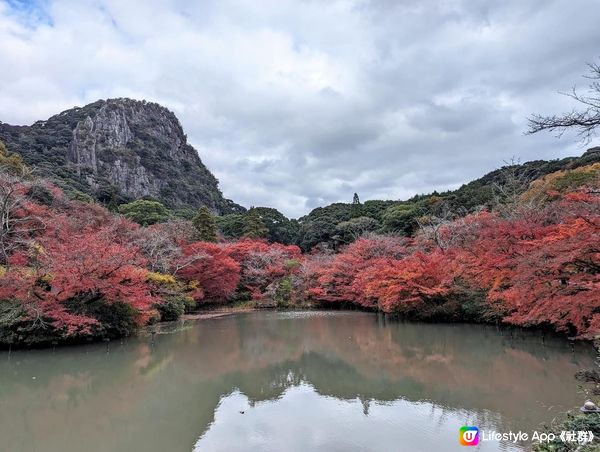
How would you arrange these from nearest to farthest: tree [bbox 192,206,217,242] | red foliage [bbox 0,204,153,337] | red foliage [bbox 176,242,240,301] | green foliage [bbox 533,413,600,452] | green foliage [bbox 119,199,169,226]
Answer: green foliage [bbox 533,413,600,452], red foliage [bbox 0,204,153,337], red foliage [bbox 176,242,240,301], tree [bbox 192,206,217,242], green foliage [bbox 119,199,169,226]

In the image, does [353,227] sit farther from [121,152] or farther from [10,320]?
[121,152]

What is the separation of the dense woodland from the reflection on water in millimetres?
1248

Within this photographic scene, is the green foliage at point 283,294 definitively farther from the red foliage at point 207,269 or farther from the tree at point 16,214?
the tree at point 16,214

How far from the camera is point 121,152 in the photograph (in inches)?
2307

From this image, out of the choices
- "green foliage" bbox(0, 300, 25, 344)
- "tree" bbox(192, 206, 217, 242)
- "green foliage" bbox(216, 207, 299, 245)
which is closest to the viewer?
"green foliage" bbox(0, 300, 25, 344)

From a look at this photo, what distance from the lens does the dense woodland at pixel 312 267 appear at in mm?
9000

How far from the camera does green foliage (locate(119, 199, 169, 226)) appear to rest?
35094mm

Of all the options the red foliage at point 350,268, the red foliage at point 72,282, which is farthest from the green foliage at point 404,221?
the red foliage at point 72,282

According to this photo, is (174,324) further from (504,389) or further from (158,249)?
(504,389)

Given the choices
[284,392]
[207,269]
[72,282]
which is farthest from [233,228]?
[284,392]

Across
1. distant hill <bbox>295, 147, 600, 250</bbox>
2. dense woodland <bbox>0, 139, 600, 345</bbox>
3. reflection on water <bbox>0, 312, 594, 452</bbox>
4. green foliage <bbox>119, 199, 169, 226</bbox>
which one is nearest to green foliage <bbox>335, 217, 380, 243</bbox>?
distant hill <bbox>295, 147, 600, 250</bbox>

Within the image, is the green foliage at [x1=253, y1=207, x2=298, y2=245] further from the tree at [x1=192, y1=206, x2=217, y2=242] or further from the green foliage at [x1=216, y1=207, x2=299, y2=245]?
the tree at [x1=192, y1=206, x2=217, y2=242]

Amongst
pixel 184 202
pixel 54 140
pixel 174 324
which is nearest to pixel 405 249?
pixel 174 324

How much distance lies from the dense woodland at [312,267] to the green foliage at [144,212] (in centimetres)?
29
